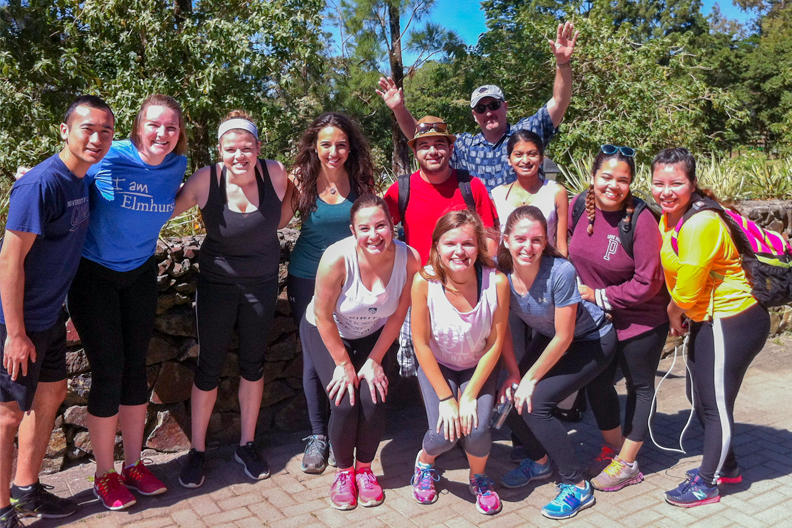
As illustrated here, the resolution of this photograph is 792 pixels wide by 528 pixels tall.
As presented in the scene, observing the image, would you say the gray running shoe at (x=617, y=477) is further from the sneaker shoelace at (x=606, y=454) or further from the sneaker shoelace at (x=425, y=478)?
the sneaker shoelace at (x=425, y=478)

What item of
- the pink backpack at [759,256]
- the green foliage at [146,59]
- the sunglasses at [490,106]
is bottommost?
the pink backpack at [759,256]

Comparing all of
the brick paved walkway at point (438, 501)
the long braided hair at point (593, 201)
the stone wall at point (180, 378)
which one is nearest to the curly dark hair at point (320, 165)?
the stone wall at point (180, 378)

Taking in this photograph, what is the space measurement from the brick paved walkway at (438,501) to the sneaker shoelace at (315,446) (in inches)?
5.2

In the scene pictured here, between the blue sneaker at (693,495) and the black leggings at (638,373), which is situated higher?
the black leggings at (638,373)

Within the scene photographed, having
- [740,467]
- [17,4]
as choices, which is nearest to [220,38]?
[17,4]

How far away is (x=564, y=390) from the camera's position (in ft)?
11.6

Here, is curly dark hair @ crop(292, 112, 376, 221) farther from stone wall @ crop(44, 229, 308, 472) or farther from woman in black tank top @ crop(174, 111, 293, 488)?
stone wall @ crop(44, 229, 308, 472)

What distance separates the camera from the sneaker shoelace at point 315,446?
3926 mm

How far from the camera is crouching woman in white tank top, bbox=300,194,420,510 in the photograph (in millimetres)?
3439

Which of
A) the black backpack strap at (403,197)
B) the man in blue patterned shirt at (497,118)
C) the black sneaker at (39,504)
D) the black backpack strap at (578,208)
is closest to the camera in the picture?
the black sneaker at (39,504)

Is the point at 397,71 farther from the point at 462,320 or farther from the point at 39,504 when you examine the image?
the point at 39,504

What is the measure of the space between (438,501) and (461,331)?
0.95 metres

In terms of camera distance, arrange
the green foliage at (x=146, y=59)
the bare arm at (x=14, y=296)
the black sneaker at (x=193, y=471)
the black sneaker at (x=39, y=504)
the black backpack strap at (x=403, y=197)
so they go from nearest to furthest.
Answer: the bare arm at (x=14, y=296), the black sneaker at (x=39, y=504), the black sneaker at (x=193, y=471), the black backpack strap at (x=403, y=197), the green foliage at (x=146, y=59)

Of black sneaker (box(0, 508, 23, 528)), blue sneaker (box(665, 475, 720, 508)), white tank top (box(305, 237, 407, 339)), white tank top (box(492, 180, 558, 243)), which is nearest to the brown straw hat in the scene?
white tank top (box(492, 180, 558, 243))
